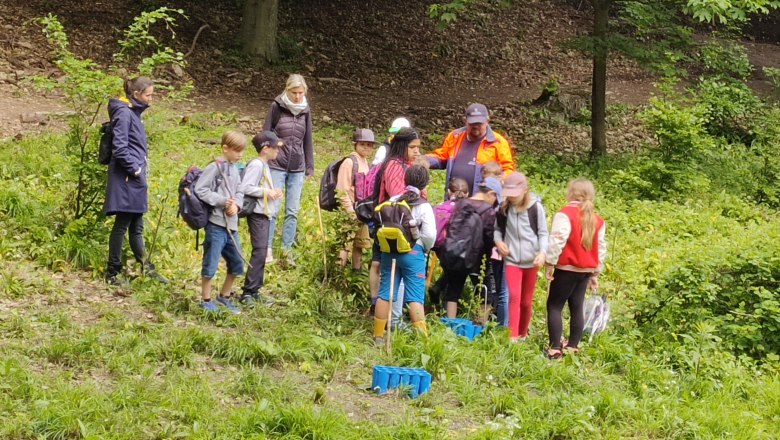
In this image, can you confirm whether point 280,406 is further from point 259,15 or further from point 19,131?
point 259,15

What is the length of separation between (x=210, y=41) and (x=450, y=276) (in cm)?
1337

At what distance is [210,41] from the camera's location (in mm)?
19438

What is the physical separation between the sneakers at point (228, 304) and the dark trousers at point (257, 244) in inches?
9.3

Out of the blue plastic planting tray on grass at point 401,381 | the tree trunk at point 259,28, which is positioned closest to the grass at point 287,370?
the blue plastic planting tray on grass at point 401,381

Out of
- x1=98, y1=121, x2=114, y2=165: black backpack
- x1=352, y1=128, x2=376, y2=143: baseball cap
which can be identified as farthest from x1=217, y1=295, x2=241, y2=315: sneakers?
x1=352, y1=128, x2=376, y2=143: baseball cap

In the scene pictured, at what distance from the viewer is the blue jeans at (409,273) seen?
687 cm

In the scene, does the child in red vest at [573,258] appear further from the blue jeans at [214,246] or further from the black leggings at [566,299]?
the blue jeans at [214,246]

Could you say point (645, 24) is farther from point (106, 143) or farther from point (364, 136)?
point (106, 143)

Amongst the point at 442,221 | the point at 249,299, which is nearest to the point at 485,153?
the point at 442,221

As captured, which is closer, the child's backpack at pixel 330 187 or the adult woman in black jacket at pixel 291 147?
the child's backpack at pixel 330 187

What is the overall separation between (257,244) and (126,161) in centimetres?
125

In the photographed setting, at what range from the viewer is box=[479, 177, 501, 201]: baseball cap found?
7426 mm

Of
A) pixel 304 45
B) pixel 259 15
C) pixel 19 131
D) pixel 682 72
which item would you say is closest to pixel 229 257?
pixel 19 131

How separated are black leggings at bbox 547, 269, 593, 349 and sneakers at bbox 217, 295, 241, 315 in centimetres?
253
